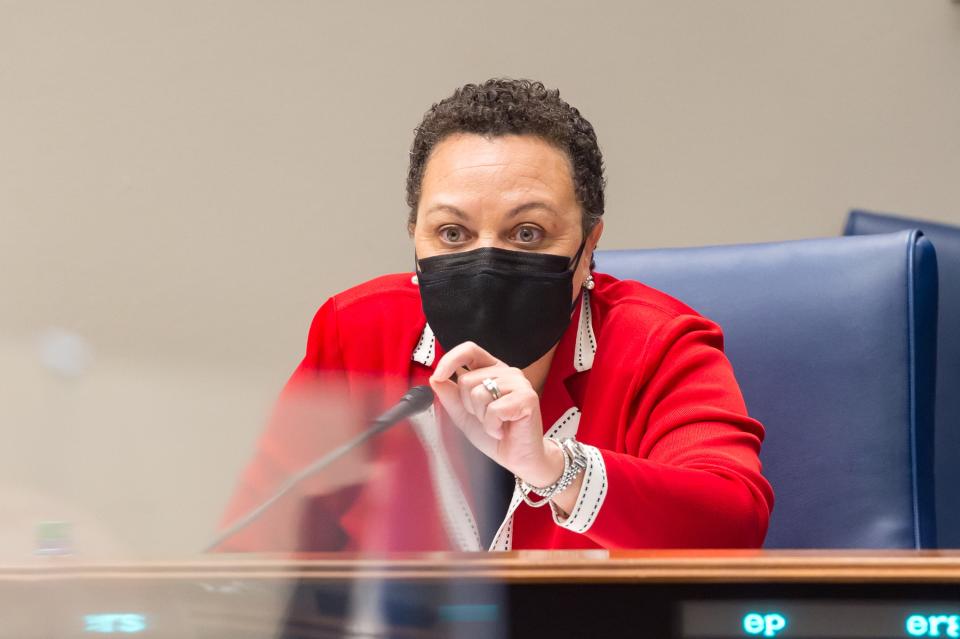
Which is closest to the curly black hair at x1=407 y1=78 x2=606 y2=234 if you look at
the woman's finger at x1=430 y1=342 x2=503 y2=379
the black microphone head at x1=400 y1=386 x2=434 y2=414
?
the woman's finger at x1=430 y1=342 x2=503 y2=379

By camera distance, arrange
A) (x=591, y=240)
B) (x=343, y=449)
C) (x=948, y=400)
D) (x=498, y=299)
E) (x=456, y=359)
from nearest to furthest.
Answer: (x=343, y=449)
(x=456, y=359)
(x=498, y=299)
(x=591, y=240)
(x=948, y=400)

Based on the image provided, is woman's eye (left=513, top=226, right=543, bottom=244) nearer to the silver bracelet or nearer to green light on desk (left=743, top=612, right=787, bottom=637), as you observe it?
the silver bracelet

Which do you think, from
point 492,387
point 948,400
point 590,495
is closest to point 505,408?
point 492,387

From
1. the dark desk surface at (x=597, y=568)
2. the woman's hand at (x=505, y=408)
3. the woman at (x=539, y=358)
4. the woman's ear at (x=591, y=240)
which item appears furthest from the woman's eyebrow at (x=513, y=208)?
the dark desk surface at (x=597, y=568)

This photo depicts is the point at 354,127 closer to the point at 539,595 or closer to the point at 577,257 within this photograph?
the point at 577,257

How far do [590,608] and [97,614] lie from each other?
0.75 feet

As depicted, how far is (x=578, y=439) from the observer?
4.04 feet

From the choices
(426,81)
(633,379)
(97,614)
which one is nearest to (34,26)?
(426,81)

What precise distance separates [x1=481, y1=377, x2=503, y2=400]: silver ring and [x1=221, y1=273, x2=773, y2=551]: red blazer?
0.26ft

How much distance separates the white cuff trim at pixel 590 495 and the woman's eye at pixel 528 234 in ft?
1.17

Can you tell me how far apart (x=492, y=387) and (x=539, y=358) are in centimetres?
35

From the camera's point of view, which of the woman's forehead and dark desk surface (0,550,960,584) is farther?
the woman's forehead

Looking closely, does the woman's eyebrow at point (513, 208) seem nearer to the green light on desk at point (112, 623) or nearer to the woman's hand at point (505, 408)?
the woman's hand at point (505, 408)

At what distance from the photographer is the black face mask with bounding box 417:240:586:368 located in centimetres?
115
